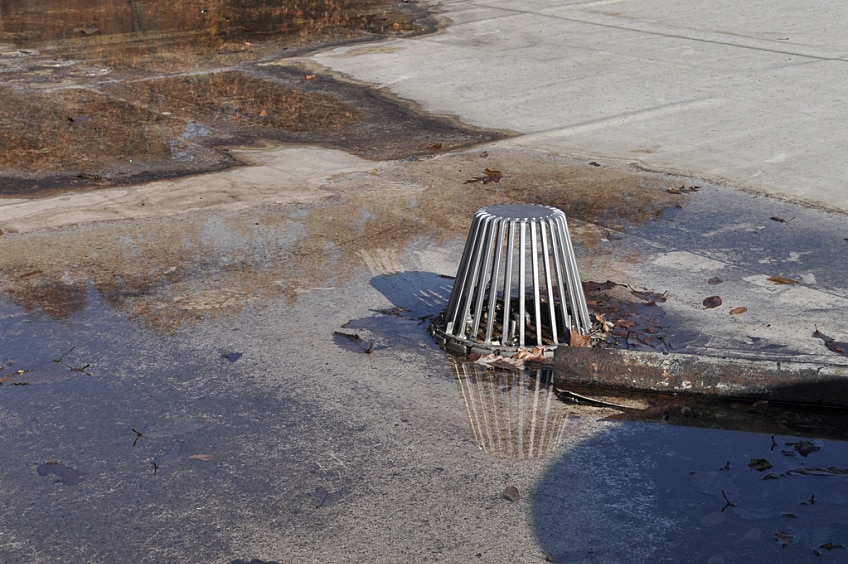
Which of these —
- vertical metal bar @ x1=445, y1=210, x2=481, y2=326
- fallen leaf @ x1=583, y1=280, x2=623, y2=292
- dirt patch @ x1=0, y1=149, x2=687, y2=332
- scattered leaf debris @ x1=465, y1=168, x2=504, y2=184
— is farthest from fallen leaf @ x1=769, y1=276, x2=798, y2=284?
scattered leaf debris @ x1=465, y1=168, x2=504, y2=184

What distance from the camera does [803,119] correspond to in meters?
9.95

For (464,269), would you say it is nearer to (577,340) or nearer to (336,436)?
(577,340)

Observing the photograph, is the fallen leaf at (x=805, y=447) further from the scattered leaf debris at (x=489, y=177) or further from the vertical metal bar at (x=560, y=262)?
the scattered leaf debris at (x=489, y=177)

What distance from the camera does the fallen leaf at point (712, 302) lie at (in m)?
6.12

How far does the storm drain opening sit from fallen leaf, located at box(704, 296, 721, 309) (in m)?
0.92

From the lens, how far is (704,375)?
16.6 ft

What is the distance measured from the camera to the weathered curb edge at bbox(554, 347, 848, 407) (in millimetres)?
4934

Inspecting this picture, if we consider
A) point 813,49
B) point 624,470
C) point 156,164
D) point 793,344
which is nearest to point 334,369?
point 624,470

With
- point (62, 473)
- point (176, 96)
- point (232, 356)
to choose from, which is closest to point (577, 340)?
point (232, 356)

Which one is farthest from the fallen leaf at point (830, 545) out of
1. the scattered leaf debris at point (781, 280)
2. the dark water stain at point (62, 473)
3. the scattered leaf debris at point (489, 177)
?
the scattered leaf debris at point (489, 177)

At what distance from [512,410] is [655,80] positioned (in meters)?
7.61

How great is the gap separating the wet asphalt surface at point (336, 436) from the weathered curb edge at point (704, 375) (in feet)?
0.35

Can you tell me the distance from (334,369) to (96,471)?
1.40m

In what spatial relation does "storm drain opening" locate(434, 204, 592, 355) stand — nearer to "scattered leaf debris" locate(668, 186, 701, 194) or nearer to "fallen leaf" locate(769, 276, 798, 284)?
"fallen leaf" locate(769, 276, 798, 284)
